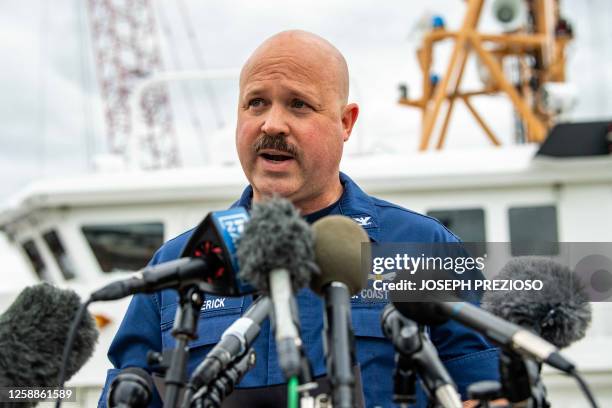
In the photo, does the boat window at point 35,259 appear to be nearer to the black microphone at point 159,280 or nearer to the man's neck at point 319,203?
the man's neck at point 319,203

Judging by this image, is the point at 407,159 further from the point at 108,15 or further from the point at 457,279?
the point at 108,15

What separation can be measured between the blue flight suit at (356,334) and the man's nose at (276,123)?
1.11ft

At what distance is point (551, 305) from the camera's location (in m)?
1.41

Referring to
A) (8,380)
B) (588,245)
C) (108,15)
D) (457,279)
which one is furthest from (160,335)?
(108,15)

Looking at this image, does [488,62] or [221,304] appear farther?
[488,62]

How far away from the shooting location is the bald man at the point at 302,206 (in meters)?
1.81

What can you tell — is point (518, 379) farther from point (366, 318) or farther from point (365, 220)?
point (365, 220)

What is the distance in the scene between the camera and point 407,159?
17.7 feet

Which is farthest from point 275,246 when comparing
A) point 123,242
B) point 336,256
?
point 123,242

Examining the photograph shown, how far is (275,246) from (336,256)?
129 millimetres

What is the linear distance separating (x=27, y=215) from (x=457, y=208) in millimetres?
3502

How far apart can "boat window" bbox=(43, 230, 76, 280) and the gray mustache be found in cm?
414

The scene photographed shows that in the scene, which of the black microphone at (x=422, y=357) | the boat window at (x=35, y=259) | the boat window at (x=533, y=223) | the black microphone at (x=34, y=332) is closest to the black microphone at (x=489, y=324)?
the black microphone at (x=422, y=357)

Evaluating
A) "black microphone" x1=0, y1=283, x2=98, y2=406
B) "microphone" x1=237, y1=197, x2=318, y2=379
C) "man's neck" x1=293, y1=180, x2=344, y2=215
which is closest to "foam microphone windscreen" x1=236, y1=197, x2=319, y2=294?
"microphone" x1=237, y1=197, x2=318, y2=379
